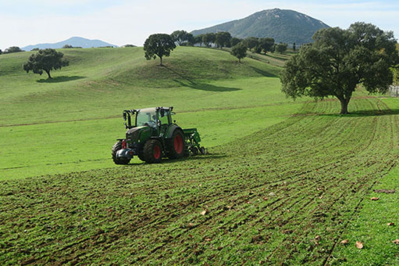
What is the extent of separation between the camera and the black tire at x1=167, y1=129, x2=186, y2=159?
2236 cm

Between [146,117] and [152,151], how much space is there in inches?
93.5

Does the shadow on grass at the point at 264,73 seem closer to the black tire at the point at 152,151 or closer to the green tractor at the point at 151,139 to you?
the green tractor at the point at 151,139

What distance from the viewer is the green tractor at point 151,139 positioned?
20.9m

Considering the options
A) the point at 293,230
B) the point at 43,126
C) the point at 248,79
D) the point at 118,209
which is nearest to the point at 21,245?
the point at 118,209

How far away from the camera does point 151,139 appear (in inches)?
854

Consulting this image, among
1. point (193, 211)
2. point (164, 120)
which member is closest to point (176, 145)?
point (164, 120)

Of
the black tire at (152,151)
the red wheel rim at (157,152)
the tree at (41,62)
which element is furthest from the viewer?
the tree at (41,62)

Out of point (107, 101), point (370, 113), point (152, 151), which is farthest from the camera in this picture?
point (107, 101)

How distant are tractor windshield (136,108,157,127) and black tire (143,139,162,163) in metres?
1.32

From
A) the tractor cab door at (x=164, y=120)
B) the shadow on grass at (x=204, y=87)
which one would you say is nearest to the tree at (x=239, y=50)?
the shadow on grass at (x=204, y=87)

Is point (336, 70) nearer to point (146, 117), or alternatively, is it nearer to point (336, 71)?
point (336, 71)

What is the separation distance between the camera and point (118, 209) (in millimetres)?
11500

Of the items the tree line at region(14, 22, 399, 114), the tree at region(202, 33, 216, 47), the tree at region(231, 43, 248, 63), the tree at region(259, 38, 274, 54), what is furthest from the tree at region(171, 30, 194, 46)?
the tree line at region(14, 22, 399, 114)

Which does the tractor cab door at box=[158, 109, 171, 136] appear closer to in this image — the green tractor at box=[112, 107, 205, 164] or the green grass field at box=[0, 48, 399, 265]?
the green tractor at box=[112, 107, 205, 164]
